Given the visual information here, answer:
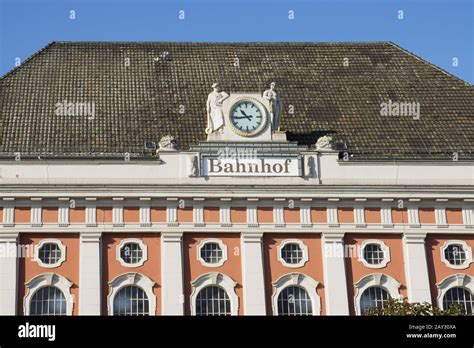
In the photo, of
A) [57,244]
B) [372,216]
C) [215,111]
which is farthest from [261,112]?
[57,244]

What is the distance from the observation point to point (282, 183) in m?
50.7

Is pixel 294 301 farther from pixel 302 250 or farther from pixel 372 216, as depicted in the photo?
pixel 372 216

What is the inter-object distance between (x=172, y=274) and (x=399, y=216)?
35.6 ft

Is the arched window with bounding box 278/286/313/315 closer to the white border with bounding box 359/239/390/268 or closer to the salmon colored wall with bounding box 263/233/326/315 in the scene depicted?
the salmon colored wall with bounding box 263/233/326/315

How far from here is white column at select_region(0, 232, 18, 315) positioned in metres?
47.8

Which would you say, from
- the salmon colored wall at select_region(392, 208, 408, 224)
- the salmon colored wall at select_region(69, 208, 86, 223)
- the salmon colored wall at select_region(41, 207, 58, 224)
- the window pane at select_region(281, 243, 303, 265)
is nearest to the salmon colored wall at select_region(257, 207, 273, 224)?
the window pane at select_region(281, 243, 303, 265)

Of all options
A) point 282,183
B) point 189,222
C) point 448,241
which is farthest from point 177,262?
point 448,241

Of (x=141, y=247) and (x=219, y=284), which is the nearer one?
(x=219, y=284)

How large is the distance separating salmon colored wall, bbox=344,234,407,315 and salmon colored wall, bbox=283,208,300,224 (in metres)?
2.44

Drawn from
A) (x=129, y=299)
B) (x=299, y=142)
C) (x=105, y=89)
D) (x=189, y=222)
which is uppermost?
(x=105, y=89)

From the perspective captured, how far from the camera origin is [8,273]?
1905 inches

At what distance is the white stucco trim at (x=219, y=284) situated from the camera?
4916 centimetres

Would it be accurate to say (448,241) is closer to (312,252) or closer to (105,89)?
(312,252)

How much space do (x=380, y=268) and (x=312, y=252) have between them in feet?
10.4
